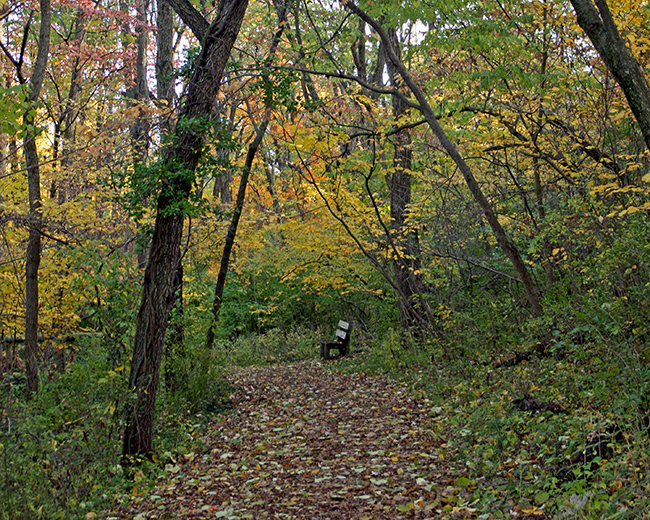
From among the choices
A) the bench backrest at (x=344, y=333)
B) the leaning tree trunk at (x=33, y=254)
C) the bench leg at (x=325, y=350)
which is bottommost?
the bench leg at (x=325, y=350)

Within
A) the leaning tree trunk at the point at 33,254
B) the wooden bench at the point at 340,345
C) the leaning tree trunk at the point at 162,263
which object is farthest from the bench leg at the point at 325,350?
the leaning tree trunk at the point at 162,263

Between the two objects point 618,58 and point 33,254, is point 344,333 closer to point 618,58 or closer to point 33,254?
point 33,254

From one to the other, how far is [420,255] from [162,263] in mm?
5816

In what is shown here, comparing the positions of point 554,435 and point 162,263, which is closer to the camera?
point 554,435

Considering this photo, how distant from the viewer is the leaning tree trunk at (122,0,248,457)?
5594mm

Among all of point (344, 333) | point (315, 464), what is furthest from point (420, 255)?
point (315, 464)

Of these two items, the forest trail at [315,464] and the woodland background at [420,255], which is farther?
the woodland background at [420,255]

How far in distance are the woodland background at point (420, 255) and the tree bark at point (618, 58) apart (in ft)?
0.12

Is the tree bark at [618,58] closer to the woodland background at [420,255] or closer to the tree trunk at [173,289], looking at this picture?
the woodland background at [420,255]

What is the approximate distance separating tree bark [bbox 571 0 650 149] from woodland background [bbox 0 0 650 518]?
0.04 meters

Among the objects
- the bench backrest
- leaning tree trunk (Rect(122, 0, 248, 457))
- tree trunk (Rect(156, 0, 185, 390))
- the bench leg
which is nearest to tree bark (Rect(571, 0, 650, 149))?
leaning tree trunk (Rect(122, 0, 248, 457))

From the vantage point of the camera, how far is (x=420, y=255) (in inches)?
407

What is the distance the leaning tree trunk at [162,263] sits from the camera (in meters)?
5.59

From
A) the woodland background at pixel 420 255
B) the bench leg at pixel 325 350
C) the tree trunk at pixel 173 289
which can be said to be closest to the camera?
the woodland background at pixel 420 255
